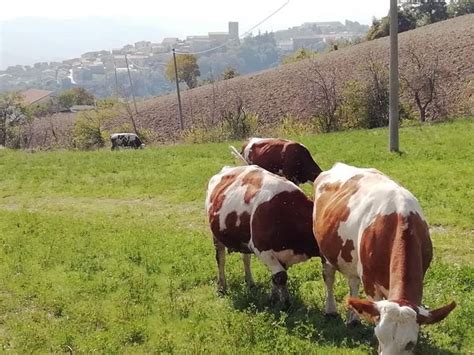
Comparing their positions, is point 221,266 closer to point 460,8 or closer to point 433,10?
point 433,10

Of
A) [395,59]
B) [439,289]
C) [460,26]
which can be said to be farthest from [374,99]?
[439,289]

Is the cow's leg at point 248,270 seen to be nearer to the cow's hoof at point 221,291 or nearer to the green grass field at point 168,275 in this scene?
the green grass field at point 168,275

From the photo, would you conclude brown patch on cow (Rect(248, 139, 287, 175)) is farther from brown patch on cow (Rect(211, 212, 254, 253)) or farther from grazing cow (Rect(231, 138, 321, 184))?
brown patch on cow (Rect(211, 212, 254, 253))

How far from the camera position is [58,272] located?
1067 centimetres

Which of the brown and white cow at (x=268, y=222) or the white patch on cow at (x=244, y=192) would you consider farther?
the white patch on cow at (x=244, y=192)

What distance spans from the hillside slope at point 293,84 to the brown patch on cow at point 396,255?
34025 mm

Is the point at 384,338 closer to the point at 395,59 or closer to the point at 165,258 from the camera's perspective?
the point at 165,258

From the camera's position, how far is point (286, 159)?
14531 millimetres

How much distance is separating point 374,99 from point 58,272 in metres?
26.0

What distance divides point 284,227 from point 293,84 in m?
46.6

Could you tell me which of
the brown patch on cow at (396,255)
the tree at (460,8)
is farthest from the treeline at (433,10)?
the brown patch on cow at (396,255)

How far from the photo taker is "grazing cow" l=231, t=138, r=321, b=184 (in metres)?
14.4

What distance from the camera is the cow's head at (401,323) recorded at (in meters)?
4.97

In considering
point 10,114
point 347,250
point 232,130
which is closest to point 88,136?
point 10,114
